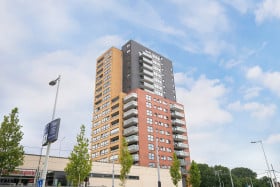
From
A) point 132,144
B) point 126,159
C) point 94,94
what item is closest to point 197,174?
point 126,159

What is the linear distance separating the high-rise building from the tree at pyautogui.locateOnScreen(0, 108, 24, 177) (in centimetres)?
4687

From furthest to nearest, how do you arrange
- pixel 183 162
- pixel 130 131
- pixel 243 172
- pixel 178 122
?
pixel 243 172
pixel 178 122
pixel 183 162
pixel 130 131

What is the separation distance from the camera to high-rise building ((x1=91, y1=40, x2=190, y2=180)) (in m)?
75.4

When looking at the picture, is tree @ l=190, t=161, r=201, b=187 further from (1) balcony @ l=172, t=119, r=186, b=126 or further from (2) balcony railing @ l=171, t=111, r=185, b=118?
(2) balcony railing @ l=171, t=111, r=185, b=118

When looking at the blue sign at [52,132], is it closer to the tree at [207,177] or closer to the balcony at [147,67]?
the balcony at [147,67]

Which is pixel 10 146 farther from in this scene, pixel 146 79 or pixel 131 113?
pixel 146 79

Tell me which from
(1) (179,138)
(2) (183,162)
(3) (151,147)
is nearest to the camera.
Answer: (3) (151,147)

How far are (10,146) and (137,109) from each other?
54.4 m

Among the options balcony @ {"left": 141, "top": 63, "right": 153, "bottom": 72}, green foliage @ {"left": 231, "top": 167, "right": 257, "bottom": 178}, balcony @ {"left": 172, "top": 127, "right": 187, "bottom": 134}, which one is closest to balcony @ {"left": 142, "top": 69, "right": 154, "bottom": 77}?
balcony @ {"left": 141, "top": 63, "right": 153, "bottom": 72}

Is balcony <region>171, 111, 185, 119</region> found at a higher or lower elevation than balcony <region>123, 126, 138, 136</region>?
higher

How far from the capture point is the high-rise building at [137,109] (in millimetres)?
75375

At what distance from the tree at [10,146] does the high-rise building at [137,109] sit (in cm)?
4687

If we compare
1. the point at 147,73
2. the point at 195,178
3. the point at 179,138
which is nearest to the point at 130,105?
the point at 147,73

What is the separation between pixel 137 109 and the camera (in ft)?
259
